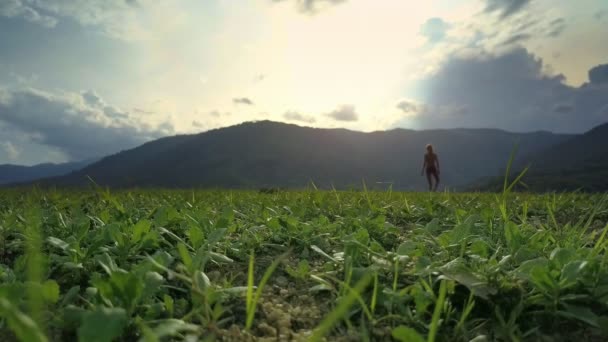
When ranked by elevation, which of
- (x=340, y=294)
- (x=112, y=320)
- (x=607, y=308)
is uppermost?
(x=112, y=320)

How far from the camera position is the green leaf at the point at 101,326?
1.29 meters

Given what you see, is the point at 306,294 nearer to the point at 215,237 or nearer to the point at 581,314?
the point at 215,237

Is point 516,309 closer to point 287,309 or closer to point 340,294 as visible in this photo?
point 340,294

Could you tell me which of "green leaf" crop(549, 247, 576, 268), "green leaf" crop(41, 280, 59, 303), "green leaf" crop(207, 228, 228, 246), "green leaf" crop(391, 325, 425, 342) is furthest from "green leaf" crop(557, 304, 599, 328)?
"green leaf" crop(41, 280, 59, 303)

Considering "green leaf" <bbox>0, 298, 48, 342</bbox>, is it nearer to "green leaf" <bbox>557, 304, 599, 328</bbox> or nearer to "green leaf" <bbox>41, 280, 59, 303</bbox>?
"green leaf" <bbox>41, 280, 59, 303</bbox>

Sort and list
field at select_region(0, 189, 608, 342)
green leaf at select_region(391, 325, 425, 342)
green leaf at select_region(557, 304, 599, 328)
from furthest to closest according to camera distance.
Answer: green leaf at select_region(557, 304, 599, 328)
field at select_region(0, 189, 608, 342)
green leaf at select_region(391, 325, 425, 342)

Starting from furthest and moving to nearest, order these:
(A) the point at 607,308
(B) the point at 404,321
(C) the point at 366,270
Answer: (C) the point at 366,270 → (A) the point at 607,308 → (B) the point at 404,321

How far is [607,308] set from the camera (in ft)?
6.29

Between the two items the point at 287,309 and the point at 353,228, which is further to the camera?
the point at 353,228

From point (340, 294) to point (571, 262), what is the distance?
1.11 metres

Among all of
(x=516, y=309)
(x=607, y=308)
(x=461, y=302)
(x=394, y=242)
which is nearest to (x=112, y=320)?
(x=461, y=302)

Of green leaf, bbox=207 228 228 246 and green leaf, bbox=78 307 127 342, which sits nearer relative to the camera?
green leaf, bbox=78 307 127 342

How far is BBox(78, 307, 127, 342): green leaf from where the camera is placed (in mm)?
1294

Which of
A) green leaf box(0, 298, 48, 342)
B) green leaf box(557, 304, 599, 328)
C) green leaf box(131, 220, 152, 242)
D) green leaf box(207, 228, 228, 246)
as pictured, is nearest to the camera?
green leaf box(0, 298, 48, 342)
